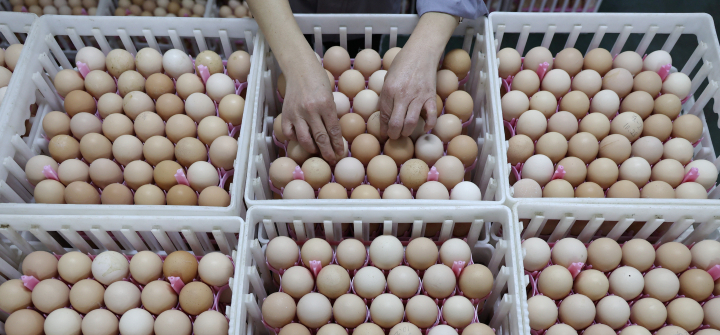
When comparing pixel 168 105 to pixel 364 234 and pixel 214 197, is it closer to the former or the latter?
pixel 214 197

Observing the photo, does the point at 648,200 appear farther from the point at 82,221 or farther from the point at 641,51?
the point at 82,221

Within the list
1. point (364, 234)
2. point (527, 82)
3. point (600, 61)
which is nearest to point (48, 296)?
point (364, 234)

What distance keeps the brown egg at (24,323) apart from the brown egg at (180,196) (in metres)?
0.42

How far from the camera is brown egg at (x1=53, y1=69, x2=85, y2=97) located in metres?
1.49

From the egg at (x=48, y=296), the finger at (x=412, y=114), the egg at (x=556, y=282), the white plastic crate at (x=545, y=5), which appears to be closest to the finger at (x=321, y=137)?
the finger at (x=412, y=114)

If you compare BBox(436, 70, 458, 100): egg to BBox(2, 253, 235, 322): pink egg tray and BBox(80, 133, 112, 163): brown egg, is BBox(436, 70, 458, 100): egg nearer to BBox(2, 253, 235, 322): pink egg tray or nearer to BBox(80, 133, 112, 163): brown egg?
BBox(2, 253, 235, 322): pink egg tray

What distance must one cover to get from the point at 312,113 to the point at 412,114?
277 millimetres

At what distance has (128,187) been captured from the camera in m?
1.34

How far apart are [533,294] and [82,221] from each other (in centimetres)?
120

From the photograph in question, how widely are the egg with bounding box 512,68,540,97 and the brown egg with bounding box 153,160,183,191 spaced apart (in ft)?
3.65

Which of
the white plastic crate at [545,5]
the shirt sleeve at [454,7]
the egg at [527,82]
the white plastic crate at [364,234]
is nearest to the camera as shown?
the white plastic crate at [364,234]

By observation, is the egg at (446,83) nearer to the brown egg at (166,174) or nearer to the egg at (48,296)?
the brown egg at (166,174)

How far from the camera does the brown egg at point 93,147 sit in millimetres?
1349

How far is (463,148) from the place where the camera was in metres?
1.34
